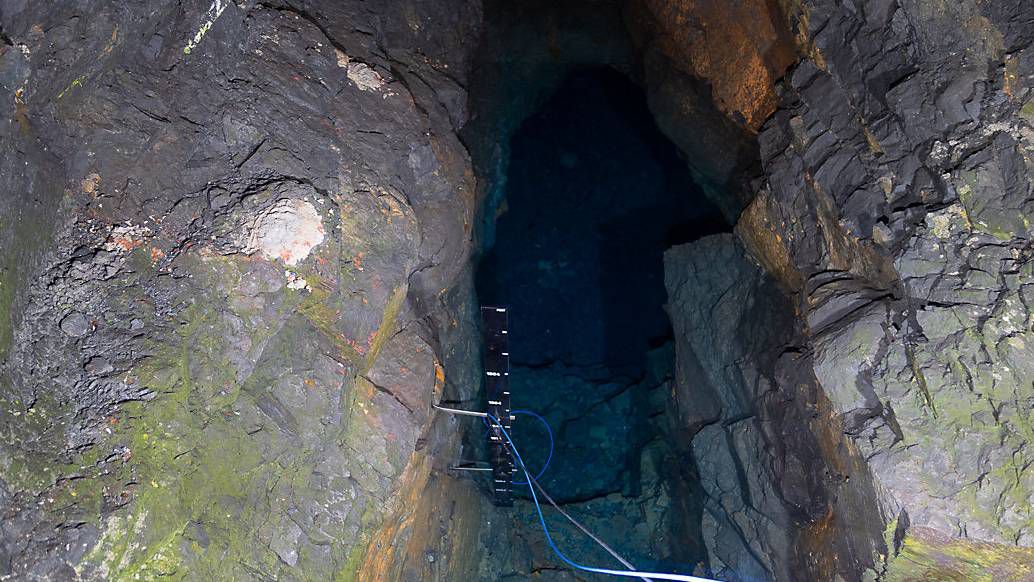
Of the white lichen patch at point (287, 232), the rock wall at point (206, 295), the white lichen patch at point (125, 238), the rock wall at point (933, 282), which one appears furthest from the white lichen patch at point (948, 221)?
the white lichen patch at point (125, 238)

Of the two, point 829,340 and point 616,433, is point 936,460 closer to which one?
point 829,340

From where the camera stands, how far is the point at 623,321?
6.30m

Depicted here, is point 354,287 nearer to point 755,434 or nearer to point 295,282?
point 295,282

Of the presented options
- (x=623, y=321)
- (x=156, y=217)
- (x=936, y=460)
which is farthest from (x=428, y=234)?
(x=623, y=321)

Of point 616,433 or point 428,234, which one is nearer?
point 428,234

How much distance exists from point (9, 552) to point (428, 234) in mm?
1938

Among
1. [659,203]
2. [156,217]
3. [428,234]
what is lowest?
[156,217]

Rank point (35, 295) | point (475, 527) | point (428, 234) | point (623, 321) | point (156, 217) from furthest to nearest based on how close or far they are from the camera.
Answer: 1. point (623, 321)
2. point (475, 527)
3. point (428, 234)
4. point (156, 217)
5. point (35, 295)

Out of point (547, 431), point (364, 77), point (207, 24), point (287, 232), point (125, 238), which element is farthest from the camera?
point (547, 431)

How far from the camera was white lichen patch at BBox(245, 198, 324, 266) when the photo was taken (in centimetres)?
229

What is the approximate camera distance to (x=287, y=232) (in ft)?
7.59

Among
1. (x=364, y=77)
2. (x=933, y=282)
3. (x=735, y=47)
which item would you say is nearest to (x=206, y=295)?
(x=364, y=77)

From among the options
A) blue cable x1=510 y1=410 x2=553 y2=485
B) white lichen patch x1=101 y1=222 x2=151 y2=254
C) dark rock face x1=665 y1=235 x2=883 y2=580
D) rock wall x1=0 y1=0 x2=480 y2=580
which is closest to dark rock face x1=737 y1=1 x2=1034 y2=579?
dark rock face x1=665 y1=235 x2=883 y2=580

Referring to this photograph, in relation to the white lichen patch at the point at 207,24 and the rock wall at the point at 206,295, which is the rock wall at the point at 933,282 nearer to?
the rock wall at the point at 206,295
